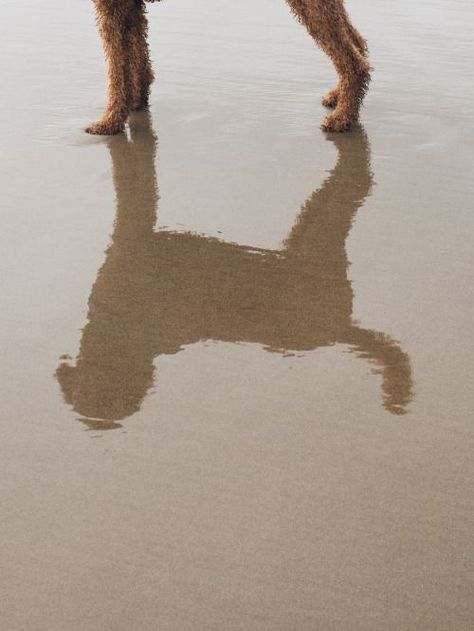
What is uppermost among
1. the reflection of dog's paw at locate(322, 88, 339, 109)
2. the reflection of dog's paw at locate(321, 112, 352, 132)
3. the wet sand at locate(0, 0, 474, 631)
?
the reflection of dog's paw at locate(322, 88, 339, 109)

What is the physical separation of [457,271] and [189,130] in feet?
5.19

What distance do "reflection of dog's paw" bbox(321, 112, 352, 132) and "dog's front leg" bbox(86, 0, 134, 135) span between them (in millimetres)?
860

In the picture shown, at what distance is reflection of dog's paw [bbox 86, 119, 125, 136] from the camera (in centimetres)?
383

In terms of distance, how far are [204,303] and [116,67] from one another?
170cm

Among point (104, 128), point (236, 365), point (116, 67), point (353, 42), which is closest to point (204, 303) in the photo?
point (236, 365)

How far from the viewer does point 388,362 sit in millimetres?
2275

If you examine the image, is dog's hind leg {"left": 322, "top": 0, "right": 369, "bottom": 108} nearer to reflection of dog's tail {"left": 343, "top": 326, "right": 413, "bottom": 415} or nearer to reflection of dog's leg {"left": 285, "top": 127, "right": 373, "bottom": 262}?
reflection of dog's leg {"left": 285, "top": 127, "right": 373, "bottom": 262}

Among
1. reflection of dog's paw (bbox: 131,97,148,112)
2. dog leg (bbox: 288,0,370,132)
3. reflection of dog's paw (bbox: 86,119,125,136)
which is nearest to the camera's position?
dog leg (bbox: 288,0,370,132)

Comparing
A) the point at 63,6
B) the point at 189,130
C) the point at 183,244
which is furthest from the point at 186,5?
the point at 183,244

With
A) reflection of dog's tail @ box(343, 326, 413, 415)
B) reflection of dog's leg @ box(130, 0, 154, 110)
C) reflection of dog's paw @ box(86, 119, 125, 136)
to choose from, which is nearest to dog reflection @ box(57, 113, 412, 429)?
reflection of dog's tail @ box(343, 326, 413, 415)

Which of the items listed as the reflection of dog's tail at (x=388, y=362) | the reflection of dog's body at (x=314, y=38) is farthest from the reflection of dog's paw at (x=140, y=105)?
the reflection of dog's tail at (x=388, y=362)

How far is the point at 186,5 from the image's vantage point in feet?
19.3

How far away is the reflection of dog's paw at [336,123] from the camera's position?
3885 mm

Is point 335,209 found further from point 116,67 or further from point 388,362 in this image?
point 116,67
